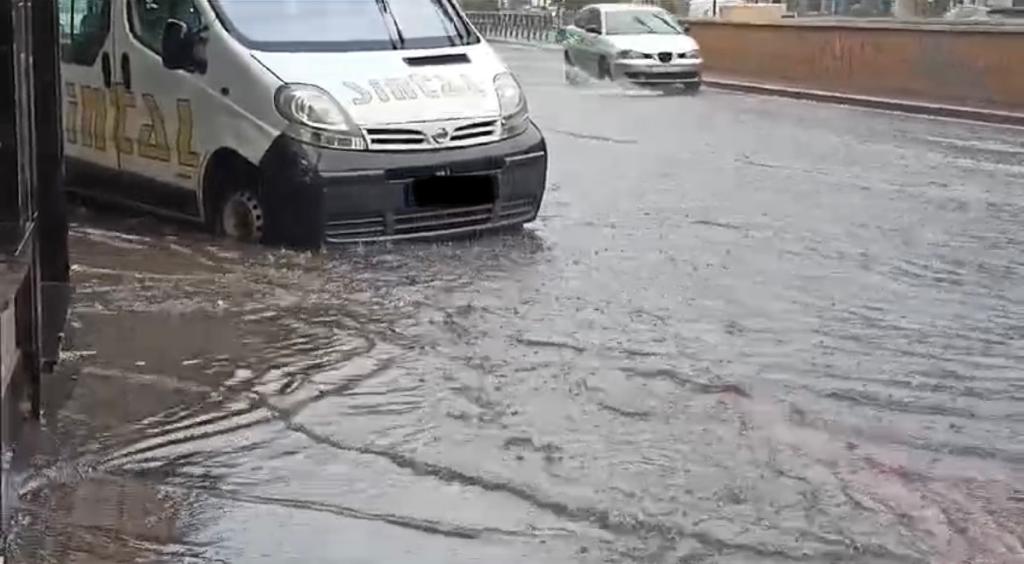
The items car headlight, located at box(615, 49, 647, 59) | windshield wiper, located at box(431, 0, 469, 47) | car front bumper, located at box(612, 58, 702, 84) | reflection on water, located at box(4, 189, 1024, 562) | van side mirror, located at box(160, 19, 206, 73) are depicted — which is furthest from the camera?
car headlight, located at box(615, 49, 647, 59)

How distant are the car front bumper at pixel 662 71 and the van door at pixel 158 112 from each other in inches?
726

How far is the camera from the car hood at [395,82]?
9039mm

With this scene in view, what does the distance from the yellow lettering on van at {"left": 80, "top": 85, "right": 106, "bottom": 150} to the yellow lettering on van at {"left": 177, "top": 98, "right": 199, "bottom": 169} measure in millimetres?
859

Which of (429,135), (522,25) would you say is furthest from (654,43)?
(522,25)

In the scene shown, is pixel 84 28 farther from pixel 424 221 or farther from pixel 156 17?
pixel 424 221

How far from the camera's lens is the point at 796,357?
711 centimetres

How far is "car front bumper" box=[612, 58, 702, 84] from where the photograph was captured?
27734 millimetres

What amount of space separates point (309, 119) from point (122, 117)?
5.75 feet

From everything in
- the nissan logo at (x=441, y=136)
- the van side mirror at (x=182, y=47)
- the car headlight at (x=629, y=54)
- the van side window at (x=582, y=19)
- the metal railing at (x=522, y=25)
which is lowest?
the metal railing at (x=522, y=25)

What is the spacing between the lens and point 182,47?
9422mm

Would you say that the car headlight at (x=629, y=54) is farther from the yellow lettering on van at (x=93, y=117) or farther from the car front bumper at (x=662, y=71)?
the yellow lettering on van at (x=93, y=117)

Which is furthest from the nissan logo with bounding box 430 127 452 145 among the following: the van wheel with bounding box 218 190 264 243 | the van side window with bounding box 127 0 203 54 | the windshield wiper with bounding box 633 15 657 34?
the windshield wiper with bounding box 633 15 657 34

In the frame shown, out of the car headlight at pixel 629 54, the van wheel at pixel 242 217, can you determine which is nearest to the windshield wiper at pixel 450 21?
the van wheel at pixel 242 217

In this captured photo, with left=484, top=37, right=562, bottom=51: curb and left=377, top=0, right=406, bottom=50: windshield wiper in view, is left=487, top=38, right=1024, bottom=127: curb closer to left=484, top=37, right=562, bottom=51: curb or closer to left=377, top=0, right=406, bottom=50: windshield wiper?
left=377, top=0, right=406, bottom=50: windshield wiper
